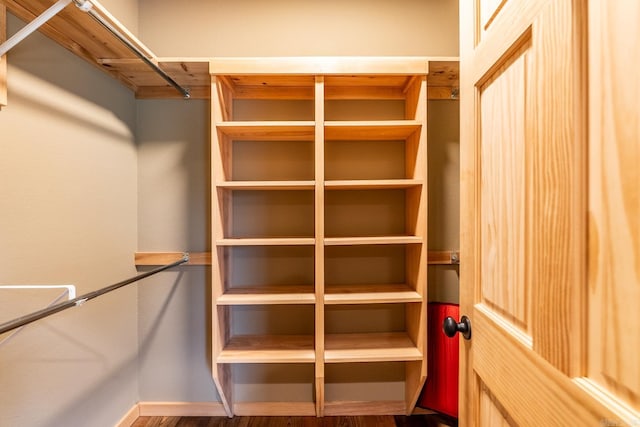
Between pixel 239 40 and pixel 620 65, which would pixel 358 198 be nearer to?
pixel 239 40

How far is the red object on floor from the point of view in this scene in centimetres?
171

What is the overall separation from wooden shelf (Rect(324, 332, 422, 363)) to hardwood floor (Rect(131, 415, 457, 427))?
0.49 meters

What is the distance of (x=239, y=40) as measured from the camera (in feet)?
6.05

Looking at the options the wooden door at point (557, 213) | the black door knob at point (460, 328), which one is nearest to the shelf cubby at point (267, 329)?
the black door knob at point (460, 328)

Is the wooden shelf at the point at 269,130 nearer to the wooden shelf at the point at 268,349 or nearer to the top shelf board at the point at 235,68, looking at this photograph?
the top shelf board at the point at 235,68

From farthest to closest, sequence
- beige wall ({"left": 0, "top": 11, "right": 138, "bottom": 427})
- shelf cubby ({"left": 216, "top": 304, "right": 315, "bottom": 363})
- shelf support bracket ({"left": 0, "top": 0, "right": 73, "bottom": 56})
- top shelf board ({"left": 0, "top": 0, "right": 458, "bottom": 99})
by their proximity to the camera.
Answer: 1. shelf cubby ({"left": 216, "top": 304, "right": 315, "bottom": 363})
2. top shelf board ({"left": 0, "top": 0, "right": 458, "bottom": 99})
3. beige wall ({"left": 0, "top": 11, "right": 138, "bottom": 427})
4. shelf support bracket ({"left": 0, "top": 0, "right": 73, "bottom": 56})

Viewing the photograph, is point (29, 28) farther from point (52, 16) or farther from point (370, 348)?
point (370, 348)

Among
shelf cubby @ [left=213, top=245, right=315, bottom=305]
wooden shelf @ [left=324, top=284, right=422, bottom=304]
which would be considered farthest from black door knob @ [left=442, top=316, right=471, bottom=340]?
shelf cubby @ [left=213, top=245, right=315, bottom=305]

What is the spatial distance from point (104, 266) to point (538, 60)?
75.8 inches

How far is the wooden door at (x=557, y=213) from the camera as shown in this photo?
0.45 m

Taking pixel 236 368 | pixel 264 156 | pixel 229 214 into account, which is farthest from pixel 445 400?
pixel 264 156

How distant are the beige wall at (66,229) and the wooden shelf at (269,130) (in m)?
0.63

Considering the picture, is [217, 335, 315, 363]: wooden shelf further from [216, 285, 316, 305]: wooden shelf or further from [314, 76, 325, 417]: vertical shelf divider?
[216, 285, 316, 305]: wooden shelf

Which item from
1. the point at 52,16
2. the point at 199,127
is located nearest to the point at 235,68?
the point at 199,127
